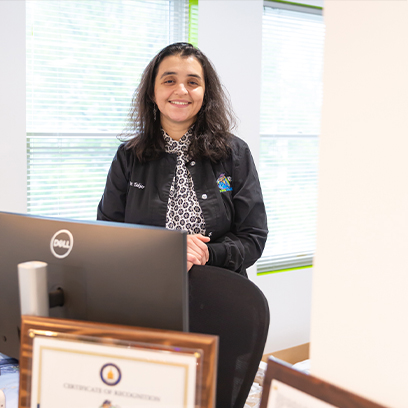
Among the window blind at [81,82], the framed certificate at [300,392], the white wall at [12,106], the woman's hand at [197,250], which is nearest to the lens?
the framed certificate at [300,392]

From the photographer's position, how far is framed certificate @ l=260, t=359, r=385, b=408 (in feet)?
2.00

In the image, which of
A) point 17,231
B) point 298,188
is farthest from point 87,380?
point 298,188

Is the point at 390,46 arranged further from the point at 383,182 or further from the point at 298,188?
the point at 298,188

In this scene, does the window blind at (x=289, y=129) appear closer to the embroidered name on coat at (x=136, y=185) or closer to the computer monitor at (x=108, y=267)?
the embroidered name on coat at (x=136, y=185)

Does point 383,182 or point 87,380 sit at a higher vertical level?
point 383,182

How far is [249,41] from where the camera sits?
322 cm

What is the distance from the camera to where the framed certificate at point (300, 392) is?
61cm

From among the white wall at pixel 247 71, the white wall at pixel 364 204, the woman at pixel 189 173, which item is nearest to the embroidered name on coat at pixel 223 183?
the woman at pixel 189 173

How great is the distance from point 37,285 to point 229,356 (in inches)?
24.7

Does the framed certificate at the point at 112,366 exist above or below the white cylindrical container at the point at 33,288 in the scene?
below

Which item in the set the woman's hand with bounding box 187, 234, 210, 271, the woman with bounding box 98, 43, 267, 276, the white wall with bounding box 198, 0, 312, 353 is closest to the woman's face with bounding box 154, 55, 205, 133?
the woman with bounding box 98, 43, 267, 276

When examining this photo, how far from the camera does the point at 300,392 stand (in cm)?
65

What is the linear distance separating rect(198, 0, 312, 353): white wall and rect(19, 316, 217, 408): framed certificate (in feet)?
8.49

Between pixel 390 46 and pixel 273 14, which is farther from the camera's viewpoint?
pixel 273 14
